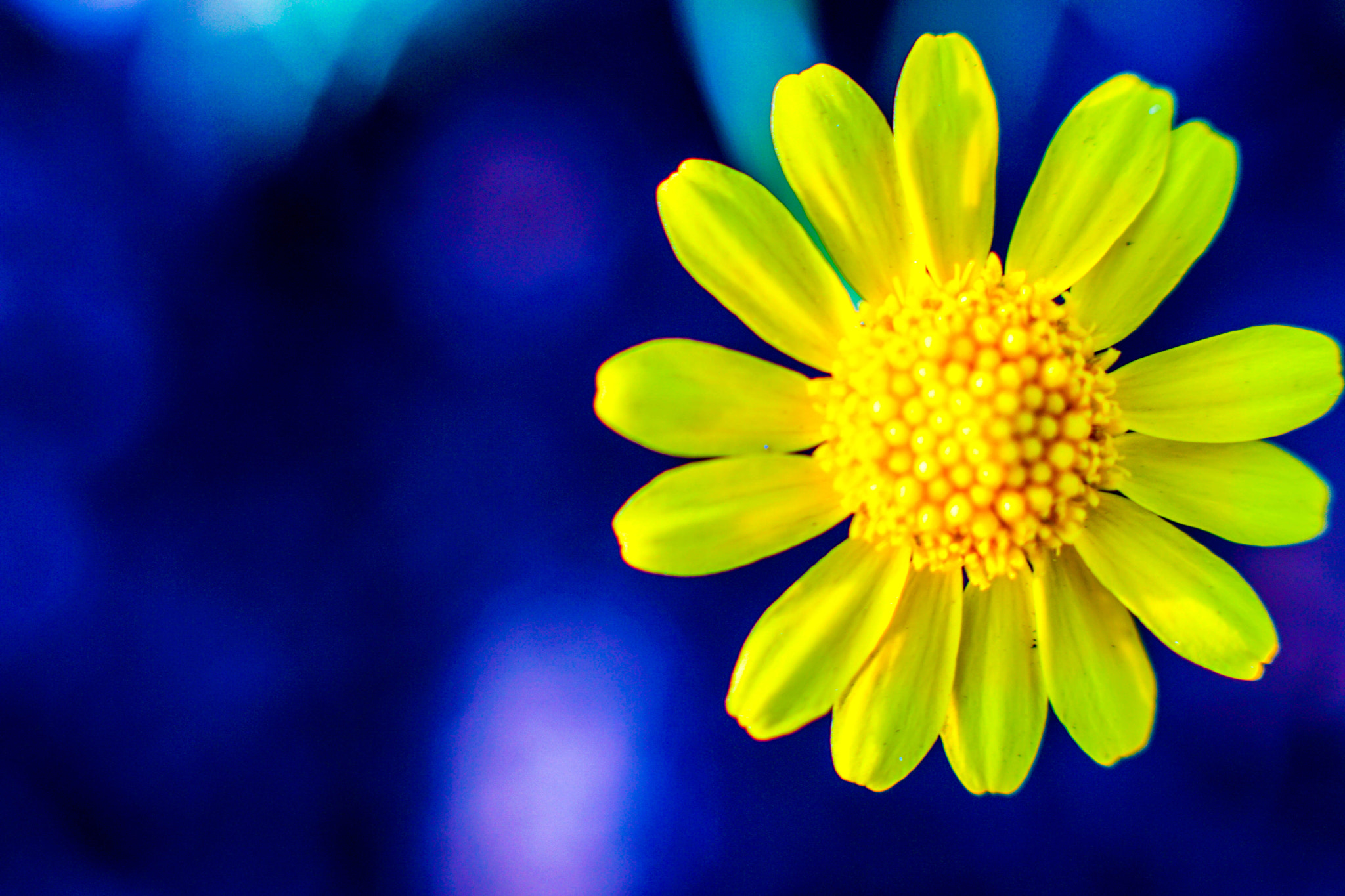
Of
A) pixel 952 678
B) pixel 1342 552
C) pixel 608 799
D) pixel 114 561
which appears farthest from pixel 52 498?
pixel 1342 552

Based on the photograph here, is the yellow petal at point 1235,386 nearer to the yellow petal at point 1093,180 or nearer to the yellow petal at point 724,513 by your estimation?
the yellow petal at point 1093,180

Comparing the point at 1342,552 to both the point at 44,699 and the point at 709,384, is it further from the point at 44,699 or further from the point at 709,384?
the point at 44,699

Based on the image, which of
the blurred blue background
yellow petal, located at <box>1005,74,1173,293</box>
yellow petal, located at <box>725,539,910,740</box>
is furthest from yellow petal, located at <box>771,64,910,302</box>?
the blurred blue background

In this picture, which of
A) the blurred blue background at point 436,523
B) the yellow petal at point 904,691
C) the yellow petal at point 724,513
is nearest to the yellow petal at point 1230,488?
the yellow petal at point 904,691

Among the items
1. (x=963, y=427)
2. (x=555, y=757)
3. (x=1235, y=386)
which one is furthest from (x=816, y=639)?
(x=555, y=757)

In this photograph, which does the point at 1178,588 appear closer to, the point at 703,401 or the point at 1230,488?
the point at 1230,488

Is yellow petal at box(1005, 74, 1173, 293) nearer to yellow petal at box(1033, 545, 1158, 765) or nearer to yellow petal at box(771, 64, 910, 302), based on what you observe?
yellow petal at box(771, 64, 910, 302)
